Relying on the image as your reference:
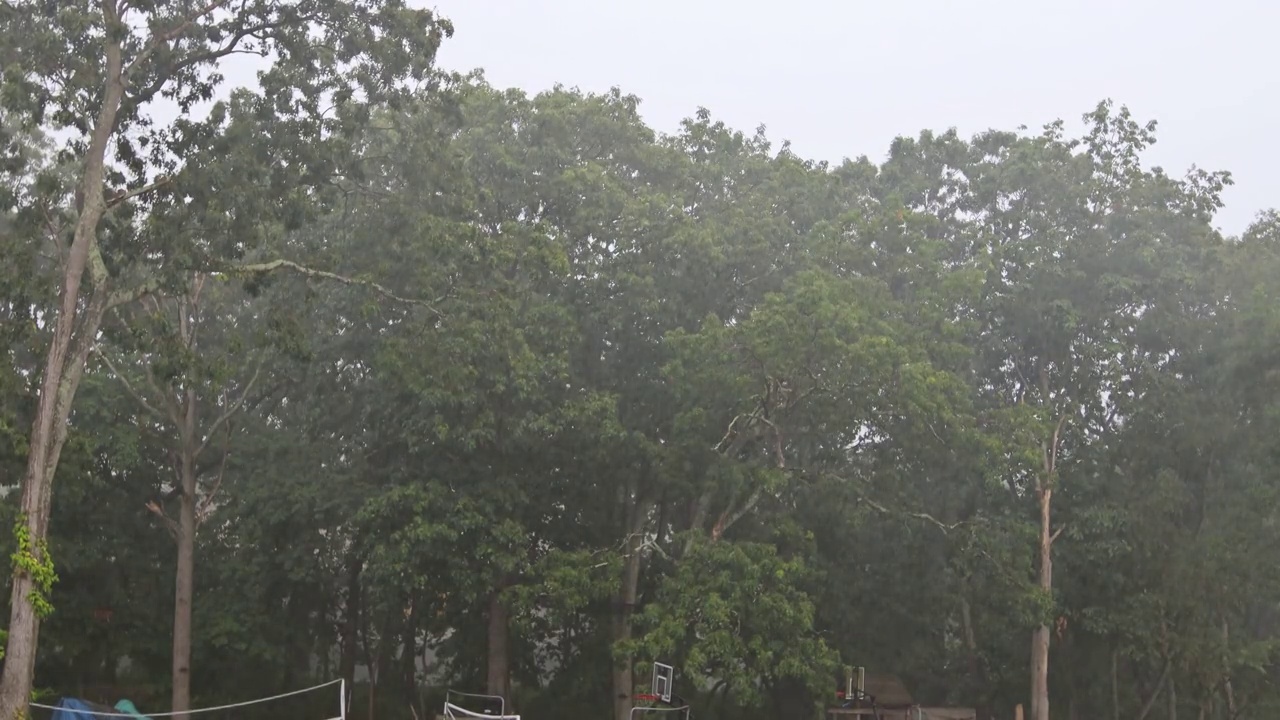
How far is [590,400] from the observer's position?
62.5ft

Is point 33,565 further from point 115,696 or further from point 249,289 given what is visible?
point 115,696

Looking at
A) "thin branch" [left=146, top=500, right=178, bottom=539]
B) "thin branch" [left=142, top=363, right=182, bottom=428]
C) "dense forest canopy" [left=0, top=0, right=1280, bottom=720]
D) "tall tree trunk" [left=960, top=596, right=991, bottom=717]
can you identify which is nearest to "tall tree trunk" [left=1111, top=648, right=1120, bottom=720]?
"dense forest canopy" [left=0, top=0, right=1280, bottom=720]

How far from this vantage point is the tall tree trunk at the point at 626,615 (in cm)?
2023

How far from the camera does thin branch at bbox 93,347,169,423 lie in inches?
767

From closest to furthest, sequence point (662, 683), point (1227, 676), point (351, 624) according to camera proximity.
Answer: point (662, 683), point (1227, 676), point (351, 624)

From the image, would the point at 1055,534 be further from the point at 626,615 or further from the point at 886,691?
the point at 626,615

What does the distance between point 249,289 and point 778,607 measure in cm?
813

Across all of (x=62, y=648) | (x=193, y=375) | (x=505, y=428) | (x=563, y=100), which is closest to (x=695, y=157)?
(x=563, y=100)

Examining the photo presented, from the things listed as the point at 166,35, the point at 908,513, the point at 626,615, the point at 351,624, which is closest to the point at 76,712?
the point at 166,35

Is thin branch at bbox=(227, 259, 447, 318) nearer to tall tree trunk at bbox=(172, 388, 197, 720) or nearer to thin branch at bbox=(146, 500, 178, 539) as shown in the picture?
tall tree trunk at bbox=(172, 388, 197, 720)

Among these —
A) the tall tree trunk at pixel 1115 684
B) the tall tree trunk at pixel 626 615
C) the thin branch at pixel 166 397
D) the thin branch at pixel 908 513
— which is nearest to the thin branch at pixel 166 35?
the thin branch at pixel 166 397

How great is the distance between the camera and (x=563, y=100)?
21.4m

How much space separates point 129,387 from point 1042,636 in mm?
16448

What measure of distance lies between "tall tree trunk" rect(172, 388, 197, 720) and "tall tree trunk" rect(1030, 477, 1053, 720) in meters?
14.7
